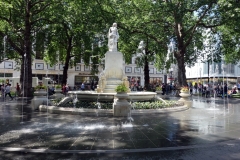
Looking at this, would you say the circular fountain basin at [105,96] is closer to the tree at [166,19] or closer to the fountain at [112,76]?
the fountain at [112,76]

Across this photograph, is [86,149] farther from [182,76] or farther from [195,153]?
[182,76]

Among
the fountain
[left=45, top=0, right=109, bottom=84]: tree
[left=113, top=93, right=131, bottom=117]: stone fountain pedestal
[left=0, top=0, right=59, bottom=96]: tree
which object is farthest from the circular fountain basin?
[left=45, top=0, right=109, bottom=84]: tree

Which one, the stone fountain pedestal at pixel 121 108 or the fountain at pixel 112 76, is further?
the fountain at pixel 112 76

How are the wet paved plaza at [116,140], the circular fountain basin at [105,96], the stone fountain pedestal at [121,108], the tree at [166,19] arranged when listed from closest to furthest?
the wet paved plaza at [116,140] → the stone fountain pedestal at [121,108] → the circular fountain basin at [105,96] → the tree at [166,19]

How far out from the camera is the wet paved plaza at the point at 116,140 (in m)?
5.78

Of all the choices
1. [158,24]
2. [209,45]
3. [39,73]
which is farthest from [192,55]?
[39,73]

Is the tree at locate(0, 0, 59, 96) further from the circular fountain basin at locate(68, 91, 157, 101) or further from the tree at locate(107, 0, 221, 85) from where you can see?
the circular fountain basin at locate(68, 91, 157, 101)

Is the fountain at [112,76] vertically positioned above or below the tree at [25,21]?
below

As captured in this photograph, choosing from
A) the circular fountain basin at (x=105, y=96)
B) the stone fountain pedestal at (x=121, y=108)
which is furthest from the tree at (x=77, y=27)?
the stone fountain pedestal at (x=121, y=108)

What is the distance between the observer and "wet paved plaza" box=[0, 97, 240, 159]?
578 cm

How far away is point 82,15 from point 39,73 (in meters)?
27.6

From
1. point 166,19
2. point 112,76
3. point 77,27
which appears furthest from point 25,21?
point 166,19

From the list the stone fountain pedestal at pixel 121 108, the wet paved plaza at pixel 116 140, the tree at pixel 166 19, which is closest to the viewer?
the wet paved plaza at pixel 116 140

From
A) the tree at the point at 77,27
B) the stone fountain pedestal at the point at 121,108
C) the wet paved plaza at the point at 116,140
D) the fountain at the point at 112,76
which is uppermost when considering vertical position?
the tree at the point at 77,27
